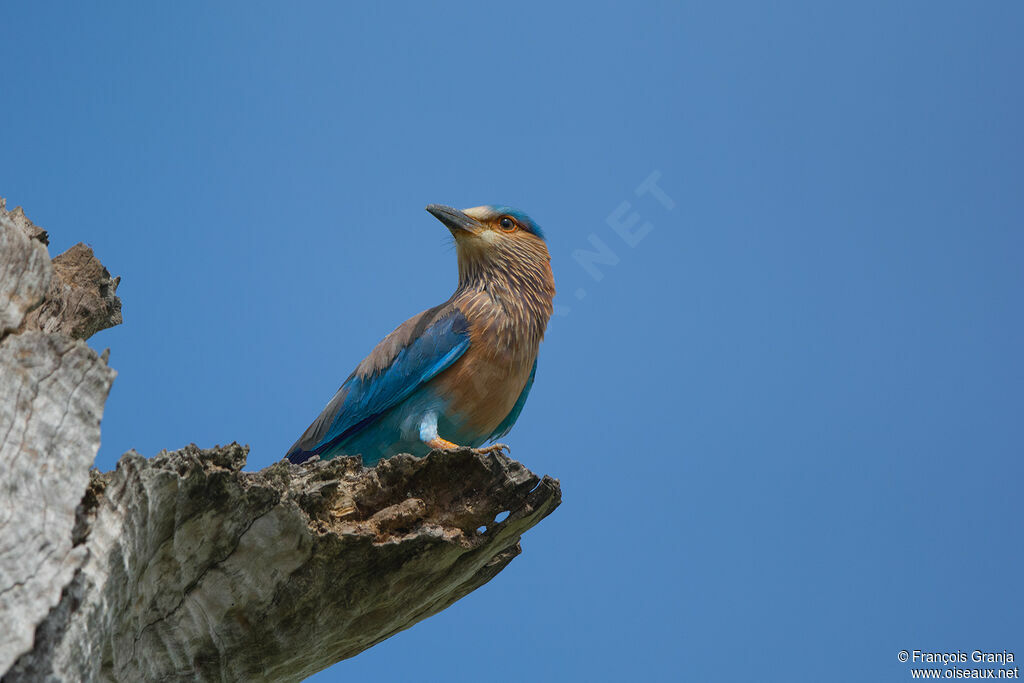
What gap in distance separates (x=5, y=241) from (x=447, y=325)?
305 cm

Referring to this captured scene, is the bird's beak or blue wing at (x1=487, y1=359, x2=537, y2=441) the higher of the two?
the bird's beak

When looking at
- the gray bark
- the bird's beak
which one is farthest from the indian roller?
the gray bark

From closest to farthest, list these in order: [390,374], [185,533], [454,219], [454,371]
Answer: [185,533] < [454,371] < [390,374] < [454,219]

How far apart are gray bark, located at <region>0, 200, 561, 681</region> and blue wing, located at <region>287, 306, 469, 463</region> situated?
5.74 ft

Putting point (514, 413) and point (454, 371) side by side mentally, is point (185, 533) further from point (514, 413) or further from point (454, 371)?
point (514, 413)

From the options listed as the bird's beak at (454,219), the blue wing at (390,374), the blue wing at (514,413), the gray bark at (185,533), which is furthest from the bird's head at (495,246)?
the gray bark at (185,533)

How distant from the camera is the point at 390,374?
625 centimetres

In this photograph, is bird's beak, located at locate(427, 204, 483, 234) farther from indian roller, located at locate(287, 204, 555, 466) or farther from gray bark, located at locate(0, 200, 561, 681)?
gray bark, located at locate(0, 200, 561, 681)

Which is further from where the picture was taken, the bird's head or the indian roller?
the bird's head

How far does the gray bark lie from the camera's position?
121 inches

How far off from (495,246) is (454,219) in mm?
359

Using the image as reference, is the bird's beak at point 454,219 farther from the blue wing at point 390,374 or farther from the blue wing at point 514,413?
the blue wing at point 514,413

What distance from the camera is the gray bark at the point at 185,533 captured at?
10.1 ft

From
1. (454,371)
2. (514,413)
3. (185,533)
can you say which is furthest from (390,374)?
(185,533)
